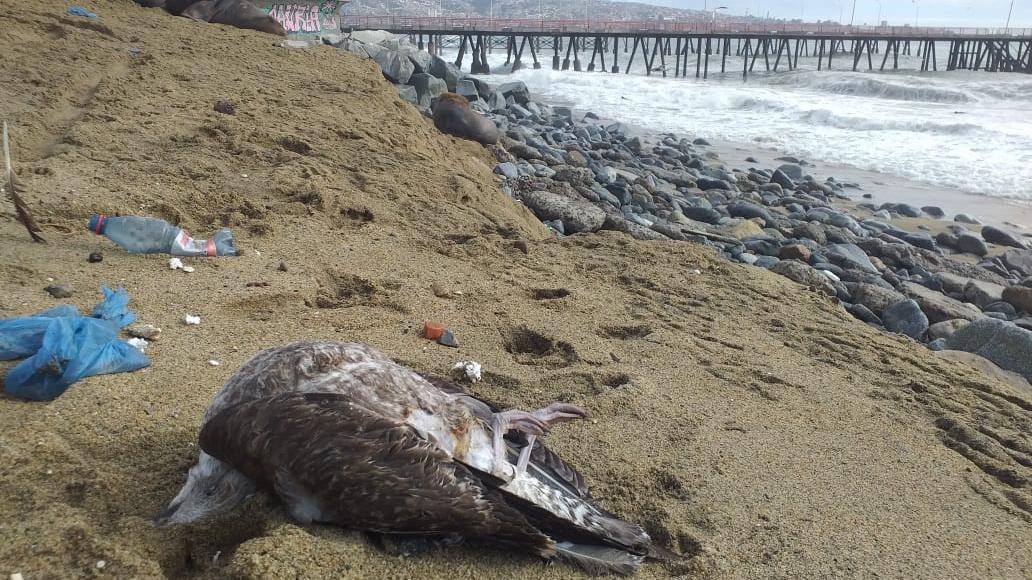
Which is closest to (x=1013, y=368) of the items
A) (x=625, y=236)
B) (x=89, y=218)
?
(x=625, y=236)

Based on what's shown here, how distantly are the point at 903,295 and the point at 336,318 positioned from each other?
246 inches

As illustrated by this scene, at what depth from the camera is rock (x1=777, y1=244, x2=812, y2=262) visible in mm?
8492

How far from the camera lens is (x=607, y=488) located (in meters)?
3.08

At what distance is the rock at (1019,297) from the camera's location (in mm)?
7719

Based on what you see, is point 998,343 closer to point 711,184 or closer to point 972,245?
point 972,245

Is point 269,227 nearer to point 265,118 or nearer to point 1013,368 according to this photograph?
point 265,118

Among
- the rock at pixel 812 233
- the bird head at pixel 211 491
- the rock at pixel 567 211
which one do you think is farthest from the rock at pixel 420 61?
the bird head at pixel 211 491

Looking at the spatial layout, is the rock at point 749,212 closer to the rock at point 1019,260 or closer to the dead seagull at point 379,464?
the rock at point 1019,260

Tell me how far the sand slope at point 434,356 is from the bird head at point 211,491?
0.06 meters

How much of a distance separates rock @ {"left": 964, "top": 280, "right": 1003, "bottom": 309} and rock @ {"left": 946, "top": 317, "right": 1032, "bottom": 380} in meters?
1.98

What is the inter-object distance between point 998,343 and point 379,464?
5.85 meters

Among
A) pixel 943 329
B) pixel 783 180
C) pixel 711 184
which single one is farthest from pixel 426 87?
pixel 943 329

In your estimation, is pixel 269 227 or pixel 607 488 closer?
pixel 607 488

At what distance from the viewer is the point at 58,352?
9.65 feet
